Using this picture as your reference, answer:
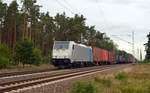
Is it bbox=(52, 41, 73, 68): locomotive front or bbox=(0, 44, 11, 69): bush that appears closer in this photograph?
bbox=(0, 44, 11, 69): bush

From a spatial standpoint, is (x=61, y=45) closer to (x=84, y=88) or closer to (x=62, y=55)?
(x=62, y=55)

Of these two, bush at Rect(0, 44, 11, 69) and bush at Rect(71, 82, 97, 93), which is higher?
bush at Rect(0, 44, 11, 69)

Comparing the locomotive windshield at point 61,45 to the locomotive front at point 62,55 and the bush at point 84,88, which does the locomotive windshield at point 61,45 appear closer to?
the locomotive front at point 62,55

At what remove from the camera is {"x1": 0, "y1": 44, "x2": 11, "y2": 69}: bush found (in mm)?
22964

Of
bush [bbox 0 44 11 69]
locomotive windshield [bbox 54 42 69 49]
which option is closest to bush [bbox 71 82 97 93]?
bush [bbox 0 44 11 69]

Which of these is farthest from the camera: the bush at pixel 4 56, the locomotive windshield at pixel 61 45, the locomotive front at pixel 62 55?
the locomotive windshield at pixel 61 45

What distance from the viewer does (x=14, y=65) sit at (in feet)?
92.8

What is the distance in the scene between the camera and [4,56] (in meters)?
23.6

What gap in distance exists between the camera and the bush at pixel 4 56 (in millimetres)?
22964

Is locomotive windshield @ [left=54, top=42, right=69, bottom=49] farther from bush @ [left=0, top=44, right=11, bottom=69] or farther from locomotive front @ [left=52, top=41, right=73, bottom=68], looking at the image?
bush @ [left=0, top=44, right=11, bottom=69]

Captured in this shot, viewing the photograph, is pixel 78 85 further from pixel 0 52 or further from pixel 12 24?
pixel 12 24

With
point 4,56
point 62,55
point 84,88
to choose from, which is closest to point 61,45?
point 62,55

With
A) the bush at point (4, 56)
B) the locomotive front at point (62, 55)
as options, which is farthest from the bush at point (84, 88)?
the locomotive front at point (62, 55)

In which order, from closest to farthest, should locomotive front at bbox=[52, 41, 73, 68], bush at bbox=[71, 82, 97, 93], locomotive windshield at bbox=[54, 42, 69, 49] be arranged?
bush at bbox=[71, 82, 97, 93], locomotive front at bbox=[52, 41, 73, 68], locomotive windshield at bbox=[54, 42, 69, 49]
